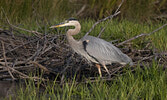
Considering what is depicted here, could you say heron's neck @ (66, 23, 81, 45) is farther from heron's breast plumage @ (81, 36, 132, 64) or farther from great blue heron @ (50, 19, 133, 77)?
heron's breast plumage @ (81, 36, 132, 64)

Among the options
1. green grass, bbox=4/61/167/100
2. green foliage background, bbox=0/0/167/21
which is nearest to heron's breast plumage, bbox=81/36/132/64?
green grass, bbox=4/61/167/100

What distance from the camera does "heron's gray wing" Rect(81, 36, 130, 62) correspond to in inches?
214

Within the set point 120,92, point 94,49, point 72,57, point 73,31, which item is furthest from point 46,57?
point 120,92

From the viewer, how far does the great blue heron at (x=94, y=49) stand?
214 inches

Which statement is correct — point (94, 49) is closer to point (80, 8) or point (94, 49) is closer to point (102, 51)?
point (102, 51)

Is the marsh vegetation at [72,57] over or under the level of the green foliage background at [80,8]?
under

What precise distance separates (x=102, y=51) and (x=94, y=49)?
17 centimetres

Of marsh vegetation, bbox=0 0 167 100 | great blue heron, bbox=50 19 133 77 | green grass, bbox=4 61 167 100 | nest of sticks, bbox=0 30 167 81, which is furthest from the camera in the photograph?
nest of sticks, bbox=0 30 167 81

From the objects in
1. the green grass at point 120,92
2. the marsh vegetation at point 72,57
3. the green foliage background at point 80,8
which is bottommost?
the green grass at point 120,92

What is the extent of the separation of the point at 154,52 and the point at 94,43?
1371 millimetres

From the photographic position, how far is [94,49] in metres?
5.43

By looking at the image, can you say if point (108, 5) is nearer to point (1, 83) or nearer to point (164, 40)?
point (164, 40)

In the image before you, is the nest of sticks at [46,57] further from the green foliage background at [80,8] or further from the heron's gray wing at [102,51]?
the green foliage background at [80,8]

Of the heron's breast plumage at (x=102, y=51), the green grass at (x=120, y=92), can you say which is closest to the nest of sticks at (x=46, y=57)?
the heron's breast plumage at (x=102, y=51)
